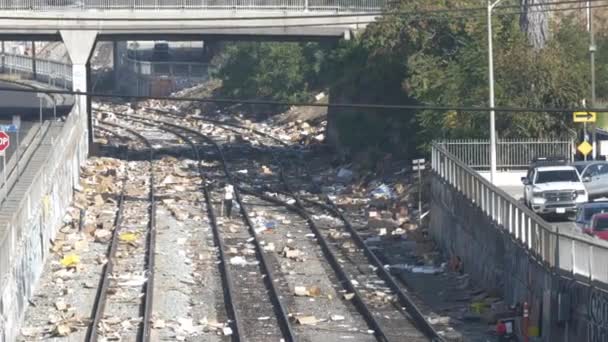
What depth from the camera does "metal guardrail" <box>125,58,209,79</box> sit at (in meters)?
113

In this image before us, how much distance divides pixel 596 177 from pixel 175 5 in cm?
2440

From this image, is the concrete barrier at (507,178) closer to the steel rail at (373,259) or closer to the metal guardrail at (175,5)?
the steel rail at (373,259)

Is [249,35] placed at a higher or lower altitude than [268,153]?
higher

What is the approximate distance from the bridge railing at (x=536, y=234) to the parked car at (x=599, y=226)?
1.38m

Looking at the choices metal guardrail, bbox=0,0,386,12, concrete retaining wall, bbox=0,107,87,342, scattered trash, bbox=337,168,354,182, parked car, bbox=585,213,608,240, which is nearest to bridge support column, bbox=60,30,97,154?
metal guardrail, bbox=0,0,386,12

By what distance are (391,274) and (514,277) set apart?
20.0ft

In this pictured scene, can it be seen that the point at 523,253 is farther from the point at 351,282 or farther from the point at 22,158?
the point at 22,158

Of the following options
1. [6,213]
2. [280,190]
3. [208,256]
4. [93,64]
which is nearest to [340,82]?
[280,190]

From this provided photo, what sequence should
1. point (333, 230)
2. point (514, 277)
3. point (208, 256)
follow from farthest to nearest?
point (333, 230) → point (208, 256) → point (514, 277)

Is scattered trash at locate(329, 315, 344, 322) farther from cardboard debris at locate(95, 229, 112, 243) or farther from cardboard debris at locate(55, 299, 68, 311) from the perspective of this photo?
cardboard debris at locate(95, 229, 112, 243)

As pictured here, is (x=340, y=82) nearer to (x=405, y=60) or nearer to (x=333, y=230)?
(x=405, y=60)

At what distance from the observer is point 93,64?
13262cm

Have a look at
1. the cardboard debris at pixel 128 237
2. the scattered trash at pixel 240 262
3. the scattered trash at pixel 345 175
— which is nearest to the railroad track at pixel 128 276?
the cardboard debris at pixel 128 237

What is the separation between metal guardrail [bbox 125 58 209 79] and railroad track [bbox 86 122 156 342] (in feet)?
193
